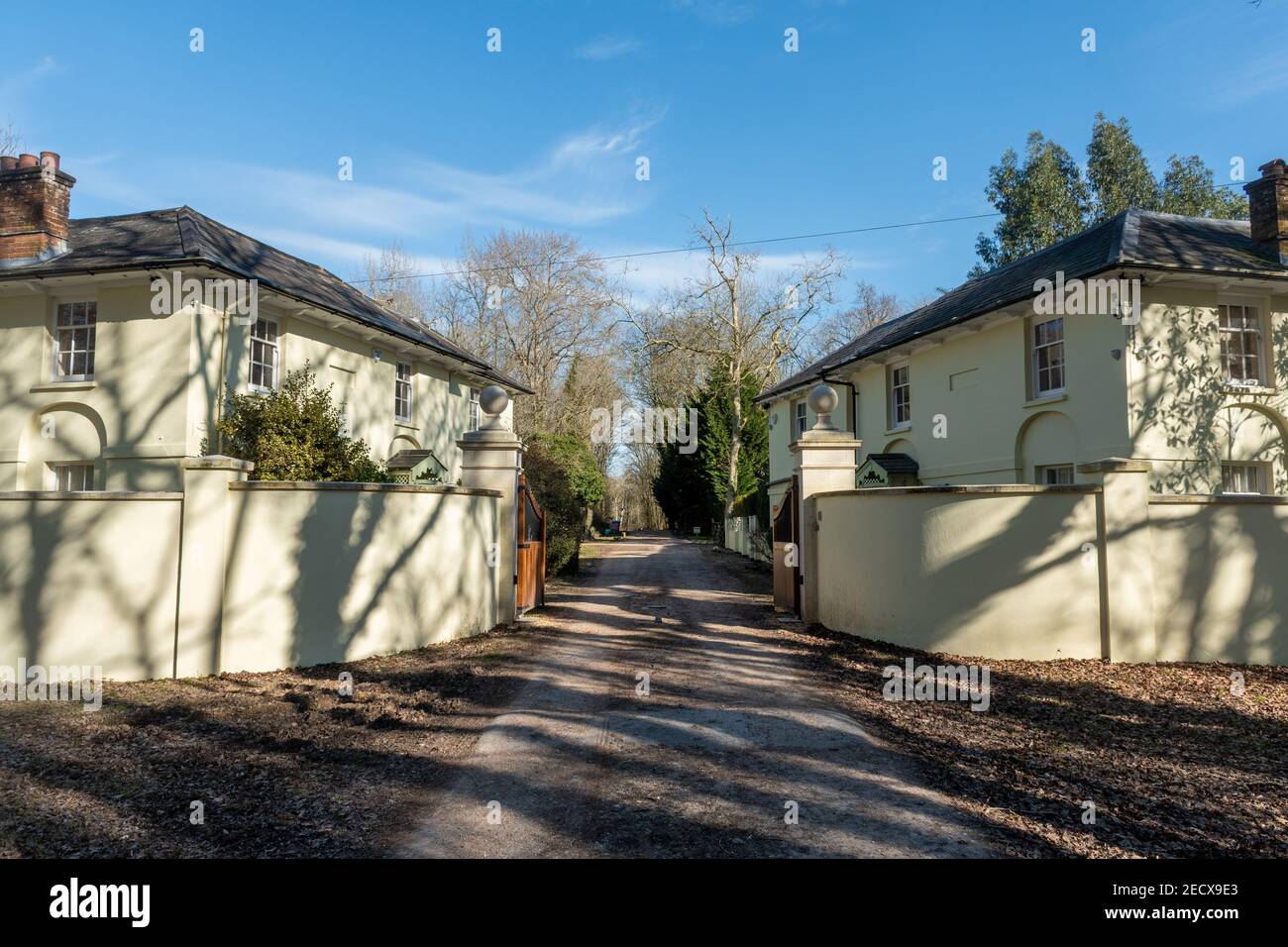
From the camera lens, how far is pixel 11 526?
7.91 metres

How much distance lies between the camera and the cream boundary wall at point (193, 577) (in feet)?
25.9

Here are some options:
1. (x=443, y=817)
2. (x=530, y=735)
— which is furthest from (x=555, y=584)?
(x=443, y=817)

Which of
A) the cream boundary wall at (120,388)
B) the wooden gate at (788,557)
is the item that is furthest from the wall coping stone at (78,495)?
the wooden gate at (788,557)

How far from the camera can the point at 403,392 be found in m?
19.6

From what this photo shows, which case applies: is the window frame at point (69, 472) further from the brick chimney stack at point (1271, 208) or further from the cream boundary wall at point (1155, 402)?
the brick chimney stack at point (1271, 208)

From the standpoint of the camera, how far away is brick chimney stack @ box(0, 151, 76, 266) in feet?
43.7

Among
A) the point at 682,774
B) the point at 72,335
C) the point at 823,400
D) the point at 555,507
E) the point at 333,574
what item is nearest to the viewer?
the point at 682,774

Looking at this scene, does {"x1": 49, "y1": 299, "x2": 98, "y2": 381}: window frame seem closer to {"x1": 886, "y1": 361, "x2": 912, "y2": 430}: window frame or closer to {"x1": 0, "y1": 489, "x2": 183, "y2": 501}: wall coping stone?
{"x1": 0, "y1": 489, "x2": 183, "y2": 501}: wall coping stone

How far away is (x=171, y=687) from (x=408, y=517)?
3.18 metres

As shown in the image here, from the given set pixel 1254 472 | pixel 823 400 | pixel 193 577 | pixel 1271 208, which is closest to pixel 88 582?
pixel 193 577

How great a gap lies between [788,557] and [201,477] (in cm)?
886

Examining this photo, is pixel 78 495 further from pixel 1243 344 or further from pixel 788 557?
pixel 1243 344

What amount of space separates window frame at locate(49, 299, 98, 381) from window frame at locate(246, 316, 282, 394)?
8.34 ft

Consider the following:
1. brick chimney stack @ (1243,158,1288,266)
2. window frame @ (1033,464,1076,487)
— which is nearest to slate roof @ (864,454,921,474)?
window frame @ (1033,464,1076,487)
